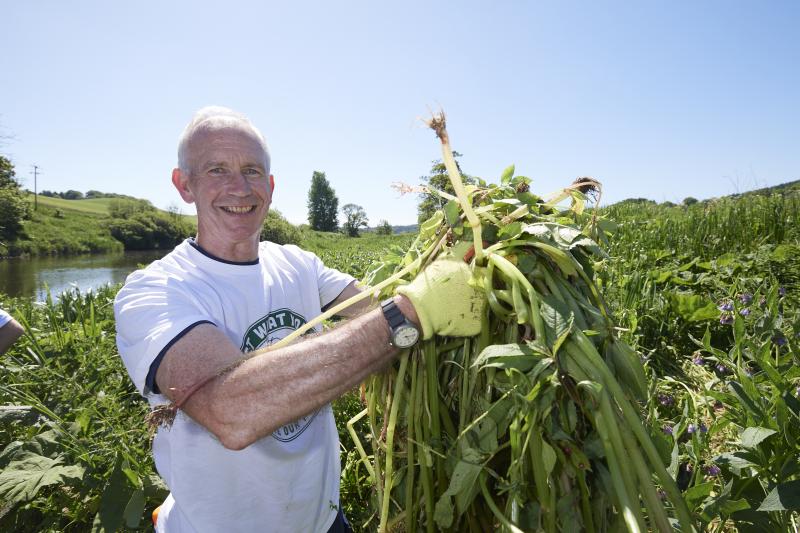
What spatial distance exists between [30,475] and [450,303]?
2471 millimetres

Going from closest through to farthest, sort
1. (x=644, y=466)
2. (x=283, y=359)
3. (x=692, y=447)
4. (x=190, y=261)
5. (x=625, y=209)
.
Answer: (x=644, y=466)
(x=283, y=359)
(x=692, y=447)
(x=190, y=261)
(x=625, y=209)

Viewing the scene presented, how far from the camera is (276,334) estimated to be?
1.80 m

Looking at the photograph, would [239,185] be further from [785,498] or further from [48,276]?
[48,276]

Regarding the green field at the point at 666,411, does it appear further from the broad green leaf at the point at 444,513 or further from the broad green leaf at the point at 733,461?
the broad green leaf at the point at 444,513

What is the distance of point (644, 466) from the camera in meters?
0.76

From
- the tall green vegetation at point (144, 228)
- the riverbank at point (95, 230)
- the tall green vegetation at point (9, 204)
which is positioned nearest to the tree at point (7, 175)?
the tall green vegetation at point (9, 204)

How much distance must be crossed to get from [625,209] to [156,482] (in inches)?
361

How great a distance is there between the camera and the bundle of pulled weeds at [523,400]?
30.3 inches

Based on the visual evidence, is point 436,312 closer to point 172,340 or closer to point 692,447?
point 172,340

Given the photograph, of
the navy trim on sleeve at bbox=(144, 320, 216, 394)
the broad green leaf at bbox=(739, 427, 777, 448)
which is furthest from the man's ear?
the broad green leaf at bbox=(739, 427, 777, 448)

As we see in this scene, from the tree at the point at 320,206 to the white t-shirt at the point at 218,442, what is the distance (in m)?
75.3

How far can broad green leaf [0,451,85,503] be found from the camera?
6.37 ft

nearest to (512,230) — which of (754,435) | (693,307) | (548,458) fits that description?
(548,458)

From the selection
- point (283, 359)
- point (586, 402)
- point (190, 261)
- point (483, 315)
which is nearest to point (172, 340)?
point (283, 359)
